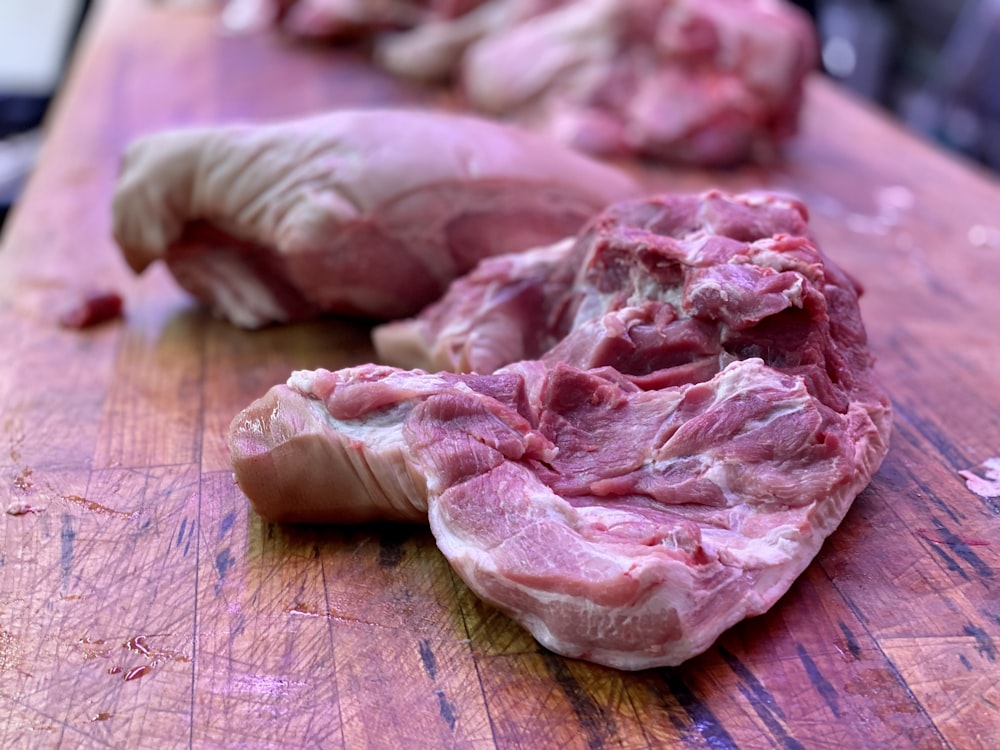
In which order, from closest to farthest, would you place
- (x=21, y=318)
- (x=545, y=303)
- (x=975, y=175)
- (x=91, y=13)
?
(x=545, y=303), (x=21, y=318), (x=975, y=175), (x=91, y=13)

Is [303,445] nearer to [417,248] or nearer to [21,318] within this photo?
[417,248]

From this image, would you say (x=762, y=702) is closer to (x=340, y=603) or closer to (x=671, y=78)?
(x=340, y=603)

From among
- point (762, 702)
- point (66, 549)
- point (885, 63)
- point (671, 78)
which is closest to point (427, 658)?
point (762, 702)

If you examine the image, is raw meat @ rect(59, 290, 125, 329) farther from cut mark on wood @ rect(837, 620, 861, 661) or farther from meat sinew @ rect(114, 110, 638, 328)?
cut mark on wood @ rect(837, 620, 861, 661)

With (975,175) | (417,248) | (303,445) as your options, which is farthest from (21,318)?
(975,175)

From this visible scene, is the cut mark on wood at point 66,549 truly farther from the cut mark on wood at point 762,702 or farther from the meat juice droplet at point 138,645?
the cut mark on wood at point 762,702
